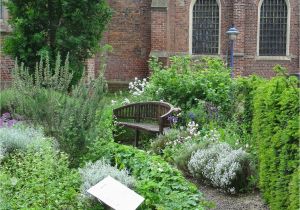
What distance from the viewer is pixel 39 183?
5656mm

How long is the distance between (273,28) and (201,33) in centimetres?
330

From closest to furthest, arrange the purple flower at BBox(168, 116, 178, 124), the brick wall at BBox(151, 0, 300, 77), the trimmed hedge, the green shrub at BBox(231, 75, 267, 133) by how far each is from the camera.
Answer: the trimmed hedge
the green shrub at BBox(231, 75, 267, 133)
the purple flower at BBox(168, 116, 178, 124)
the brick wall at BBox(151, 0, 300, 77)

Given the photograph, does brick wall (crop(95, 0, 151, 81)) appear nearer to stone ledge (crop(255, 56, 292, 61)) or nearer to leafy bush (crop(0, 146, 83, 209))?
stone ledge (crop(255, 56, 292, 61))

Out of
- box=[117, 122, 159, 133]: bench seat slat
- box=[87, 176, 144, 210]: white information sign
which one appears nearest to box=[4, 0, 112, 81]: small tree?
box=[117, 122, 159, 133]: bench seat slat

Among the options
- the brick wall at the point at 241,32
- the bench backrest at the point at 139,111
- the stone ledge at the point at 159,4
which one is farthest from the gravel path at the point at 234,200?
the brick wall at the point at 241,32

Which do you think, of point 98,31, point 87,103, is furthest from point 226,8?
point 87,103

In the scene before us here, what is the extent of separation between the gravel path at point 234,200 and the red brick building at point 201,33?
14528 millimetres

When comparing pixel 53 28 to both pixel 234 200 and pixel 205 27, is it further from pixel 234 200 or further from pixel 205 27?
pixel 205 27

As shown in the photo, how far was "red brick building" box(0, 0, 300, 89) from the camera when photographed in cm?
2183

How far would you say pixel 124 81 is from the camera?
21938mm

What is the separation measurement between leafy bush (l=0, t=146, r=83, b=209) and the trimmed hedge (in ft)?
2.24

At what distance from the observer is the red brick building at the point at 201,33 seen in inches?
859

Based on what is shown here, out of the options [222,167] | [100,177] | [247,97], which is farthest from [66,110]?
[247,97]

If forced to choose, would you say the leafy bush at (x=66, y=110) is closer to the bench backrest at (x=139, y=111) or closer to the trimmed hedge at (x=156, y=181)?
the trimmed hedge at (x=156, y=181)
